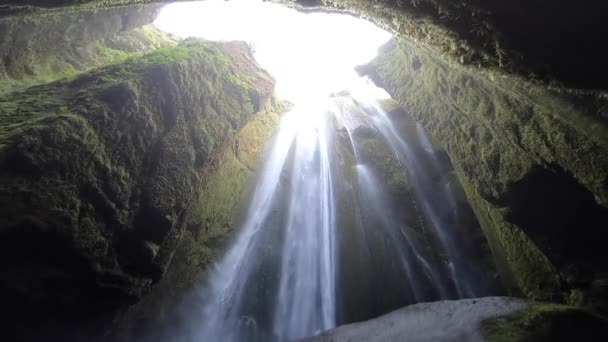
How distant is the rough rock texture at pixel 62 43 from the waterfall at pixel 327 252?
631cm

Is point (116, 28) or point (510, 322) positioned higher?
point (116, 28)

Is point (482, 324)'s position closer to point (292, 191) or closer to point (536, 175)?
point (536, 175)

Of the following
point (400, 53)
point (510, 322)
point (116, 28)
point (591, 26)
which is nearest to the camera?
point (591, 26)

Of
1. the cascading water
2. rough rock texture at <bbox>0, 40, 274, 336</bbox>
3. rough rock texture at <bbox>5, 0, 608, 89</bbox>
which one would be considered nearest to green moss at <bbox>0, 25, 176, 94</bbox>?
rough rock texture at <bbox>0, 40, 274, 336</bbox>

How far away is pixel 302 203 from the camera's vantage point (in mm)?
12188

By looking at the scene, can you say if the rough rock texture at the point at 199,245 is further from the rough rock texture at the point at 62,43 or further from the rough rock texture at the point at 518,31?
the rough rock texture at the point at 518,31

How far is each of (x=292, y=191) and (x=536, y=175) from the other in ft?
27.4

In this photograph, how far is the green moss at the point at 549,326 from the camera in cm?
327

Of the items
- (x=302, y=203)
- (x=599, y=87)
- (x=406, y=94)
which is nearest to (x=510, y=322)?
(x=599, y=87)

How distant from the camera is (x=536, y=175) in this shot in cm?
592

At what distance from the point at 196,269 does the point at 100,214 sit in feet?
13.7

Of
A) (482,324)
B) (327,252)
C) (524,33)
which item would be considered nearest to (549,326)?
(482,324)

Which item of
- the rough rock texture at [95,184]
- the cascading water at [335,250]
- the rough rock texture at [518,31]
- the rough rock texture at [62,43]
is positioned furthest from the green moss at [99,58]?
the cascading water at [335,250]

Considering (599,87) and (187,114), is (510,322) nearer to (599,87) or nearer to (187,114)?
(599,87)
